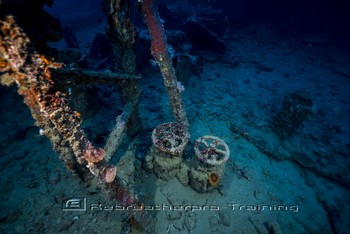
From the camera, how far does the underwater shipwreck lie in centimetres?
187

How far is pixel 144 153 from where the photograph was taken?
425 centimetres

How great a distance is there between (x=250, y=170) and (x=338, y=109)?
5.00 meters

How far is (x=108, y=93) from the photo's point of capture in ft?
20.9

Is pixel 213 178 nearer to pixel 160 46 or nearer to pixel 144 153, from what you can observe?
pixel 144 153

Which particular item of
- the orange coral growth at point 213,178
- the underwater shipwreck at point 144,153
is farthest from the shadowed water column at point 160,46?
the orange coral growth at point 213,178

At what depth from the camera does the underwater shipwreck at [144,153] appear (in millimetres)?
1874

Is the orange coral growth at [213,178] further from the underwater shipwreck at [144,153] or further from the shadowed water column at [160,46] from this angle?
the shadowed water column at [160,46]

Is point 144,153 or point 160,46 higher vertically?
point 160,46

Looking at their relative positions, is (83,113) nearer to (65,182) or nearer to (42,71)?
(65,182)

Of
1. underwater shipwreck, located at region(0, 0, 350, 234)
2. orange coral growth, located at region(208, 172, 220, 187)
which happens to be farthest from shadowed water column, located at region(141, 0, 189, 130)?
orange coral growth, located at region(208, 172, 220, 187)

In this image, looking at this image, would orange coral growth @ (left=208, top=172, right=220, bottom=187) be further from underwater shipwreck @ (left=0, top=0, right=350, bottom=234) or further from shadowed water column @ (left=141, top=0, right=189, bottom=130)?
shadowed water column @ (left=141, top=0, right=189, bottom=130)

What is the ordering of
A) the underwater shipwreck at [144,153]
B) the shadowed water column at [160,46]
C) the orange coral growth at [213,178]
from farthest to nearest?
the orange coral growth at [213,178] → the shadowed water column at [160,46] → the underwater shipwreck at [144,153]

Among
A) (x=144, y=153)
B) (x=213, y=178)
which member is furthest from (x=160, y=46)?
(x=213, y=178)

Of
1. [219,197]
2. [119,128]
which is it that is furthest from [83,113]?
[219,197]
